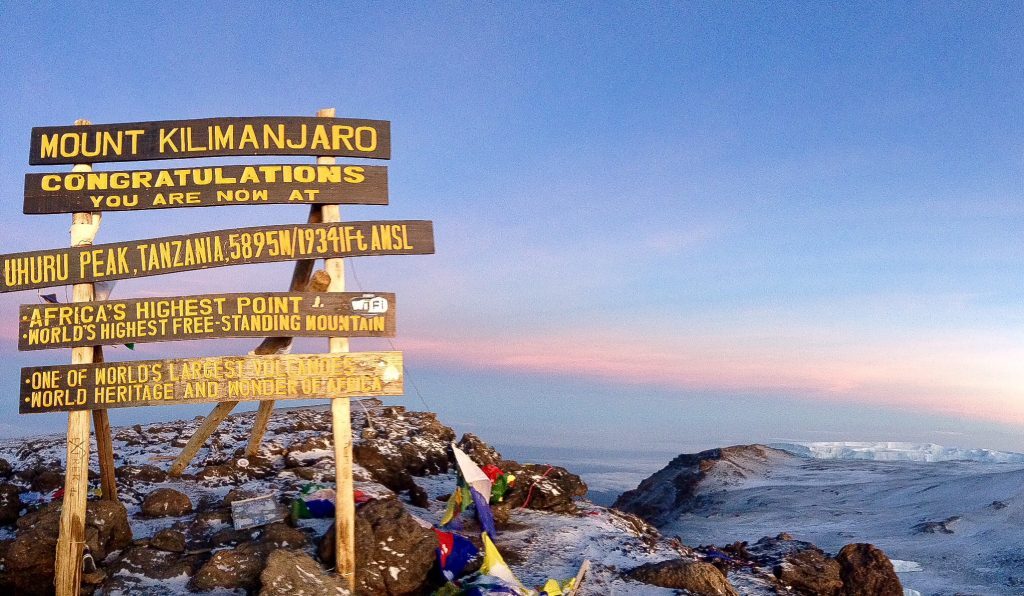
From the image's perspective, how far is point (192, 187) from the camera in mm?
8859

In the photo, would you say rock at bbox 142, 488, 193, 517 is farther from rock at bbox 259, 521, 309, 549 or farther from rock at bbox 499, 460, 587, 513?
Result: rock at bbox 499, 460, 587, 513

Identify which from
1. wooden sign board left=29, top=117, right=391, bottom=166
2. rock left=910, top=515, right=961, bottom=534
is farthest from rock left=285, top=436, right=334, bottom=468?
rock left=910, top=515, right=961, bottom=534

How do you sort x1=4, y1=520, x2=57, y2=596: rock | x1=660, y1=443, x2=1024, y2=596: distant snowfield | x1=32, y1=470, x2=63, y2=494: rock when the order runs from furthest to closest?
x1=660, y1=443, x2=1024, y2=596: distant snowfield
x1=32, y1=470, x2=63, y2=494: rock
x1=4, y1=520, x2=57, y2=596: rock

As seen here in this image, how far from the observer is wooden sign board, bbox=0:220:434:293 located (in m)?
8.77

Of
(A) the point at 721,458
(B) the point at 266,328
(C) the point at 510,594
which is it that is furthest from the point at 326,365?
(A) the point at 721,458

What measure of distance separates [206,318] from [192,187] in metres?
1.76

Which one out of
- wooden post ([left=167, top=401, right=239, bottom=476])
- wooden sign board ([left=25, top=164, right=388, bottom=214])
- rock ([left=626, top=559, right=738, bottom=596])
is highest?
wooden sign board ([left=25, top=164, right=388, bottom=214])

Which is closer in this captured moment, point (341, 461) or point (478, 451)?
point (341, 461)

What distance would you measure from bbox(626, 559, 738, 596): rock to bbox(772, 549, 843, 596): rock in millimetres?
2607

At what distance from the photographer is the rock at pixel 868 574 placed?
462 inches

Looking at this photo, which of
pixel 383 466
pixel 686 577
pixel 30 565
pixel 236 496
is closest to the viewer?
pixel 30 565

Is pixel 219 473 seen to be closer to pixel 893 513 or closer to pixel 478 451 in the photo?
pixel 478 451

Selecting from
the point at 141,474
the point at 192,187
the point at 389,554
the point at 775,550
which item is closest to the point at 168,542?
the point at 389,554

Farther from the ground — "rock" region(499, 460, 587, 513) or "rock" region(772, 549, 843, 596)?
"rock" region(499, 460, 587, 513)
